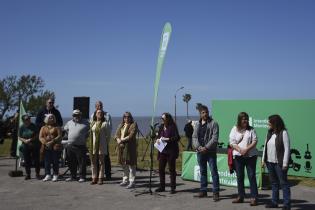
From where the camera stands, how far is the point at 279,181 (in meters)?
8.05

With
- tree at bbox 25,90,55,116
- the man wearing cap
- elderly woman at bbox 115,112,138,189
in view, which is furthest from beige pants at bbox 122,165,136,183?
tree at bbox 25,90,55,116

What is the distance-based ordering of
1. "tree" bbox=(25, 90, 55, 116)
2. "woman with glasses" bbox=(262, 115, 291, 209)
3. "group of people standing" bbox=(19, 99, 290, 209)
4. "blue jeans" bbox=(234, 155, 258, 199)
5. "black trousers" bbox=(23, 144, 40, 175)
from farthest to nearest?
"tree" bbox=(25, 90, 55, 116) → "black trousers" bbox=(23, 144, 40, 175) → "blue jeans" bbox=(234, 155, 258, 199) → "group of people standing" bbox=(19, 99, 290, 209) → "woman with glasses" bbox=(262, 115, 291, 209)

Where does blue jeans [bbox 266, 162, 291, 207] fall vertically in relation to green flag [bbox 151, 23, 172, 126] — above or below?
below

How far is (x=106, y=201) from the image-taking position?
28.8 ft

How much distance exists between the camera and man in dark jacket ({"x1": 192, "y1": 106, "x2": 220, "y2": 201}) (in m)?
8.77

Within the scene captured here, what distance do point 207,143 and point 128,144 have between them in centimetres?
230

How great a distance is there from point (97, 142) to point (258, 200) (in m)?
4.17

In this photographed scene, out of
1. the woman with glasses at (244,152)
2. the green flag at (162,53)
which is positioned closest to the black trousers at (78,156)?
the green flag at (162,53)

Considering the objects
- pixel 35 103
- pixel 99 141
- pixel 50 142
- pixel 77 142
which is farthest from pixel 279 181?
pixel 35 103

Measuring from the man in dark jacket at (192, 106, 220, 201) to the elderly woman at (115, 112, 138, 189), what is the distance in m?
1.90

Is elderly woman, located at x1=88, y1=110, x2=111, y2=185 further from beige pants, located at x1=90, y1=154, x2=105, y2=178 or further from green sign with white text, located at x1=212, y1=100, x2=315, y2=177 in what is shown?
green sign with white text, located at x1=212, y1=100, x2=315, y2=177

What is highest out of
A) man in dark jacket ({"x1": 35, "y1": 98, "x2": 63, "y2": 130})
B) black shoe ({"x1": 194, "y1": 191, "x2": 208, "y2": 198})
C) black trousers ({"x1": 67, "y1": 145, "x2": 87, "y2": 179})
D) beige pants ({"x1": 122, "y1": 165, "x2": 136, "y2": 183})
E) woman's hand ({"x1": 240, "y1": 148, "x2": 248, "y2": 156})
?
man in dark jacket ({"x1": 35, "y1": 98, "x2": 63, "y2": 130})

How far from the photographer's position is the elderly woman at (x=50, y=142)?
1143 cm

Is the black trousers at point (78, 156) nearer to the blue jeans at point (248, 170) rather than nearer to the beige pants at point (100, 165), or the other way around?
the beige pants at point (100, 165)
